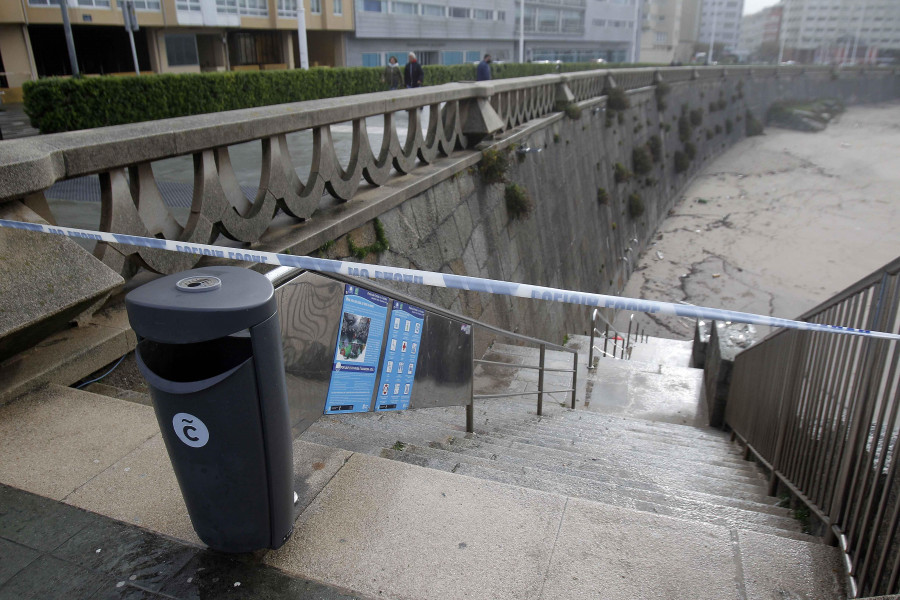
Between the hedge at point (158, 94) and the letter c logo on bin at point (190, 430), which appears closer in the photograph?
the letter c logo on bin at point (190, 430)

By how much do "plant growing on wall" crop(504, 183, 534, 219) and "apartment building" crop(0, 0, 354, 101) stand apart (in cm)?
1902

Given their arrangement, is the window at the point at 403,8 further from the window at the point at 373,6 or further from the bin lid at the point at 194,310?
the bin lid at the point at 194,310

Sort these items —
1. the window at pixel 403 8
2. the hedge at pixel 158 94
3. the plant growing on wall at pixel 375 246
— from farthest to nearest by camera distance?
the window at pixel 403 8 → the hedge at pixel 158 94 → the plant growing on wall at pixel 375 246

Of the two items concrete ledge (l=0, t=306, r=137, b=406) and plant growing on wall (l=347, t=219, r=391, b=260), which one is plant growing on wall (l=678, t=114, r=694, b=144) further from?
concrete ledge (l=0, t=306, r=137, b=406)

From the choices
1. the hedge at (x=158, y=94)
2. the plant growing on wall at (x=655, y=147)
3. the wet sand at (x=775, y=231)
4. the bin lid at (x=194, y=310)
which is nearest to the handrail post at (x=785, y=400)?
A: the bin lid at (x=194, y=310)

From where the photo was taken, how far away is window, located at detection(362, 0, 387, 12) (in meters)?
32.6

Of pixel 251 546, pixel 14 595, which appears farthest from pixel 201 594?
pixel 14 595

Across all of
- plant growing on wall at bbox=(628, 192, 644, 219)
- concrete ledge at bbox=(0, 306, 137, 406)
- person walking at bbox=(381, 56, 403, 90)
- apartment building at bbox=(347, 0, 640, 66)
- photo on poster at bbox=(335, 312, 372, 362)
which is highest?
apartment building at bbox=(347, 0, 640, 66)

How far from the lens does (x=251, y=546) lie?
2055mm

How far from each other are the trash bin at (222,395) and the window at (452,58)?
40712mm

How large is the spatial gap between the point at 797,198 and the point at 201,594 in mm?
37145

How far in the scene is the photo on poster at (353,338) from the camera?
9.86ft

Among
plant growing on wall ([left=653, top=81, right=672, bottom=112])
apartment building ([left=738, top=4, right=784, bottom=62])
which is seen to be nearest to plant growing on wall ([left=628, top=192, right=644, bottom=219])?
plant growing on wall ([left=653, top=81, right=672, bottom=112])

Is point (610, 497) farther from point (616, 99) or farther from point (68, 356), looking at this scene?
point (616, 99)
